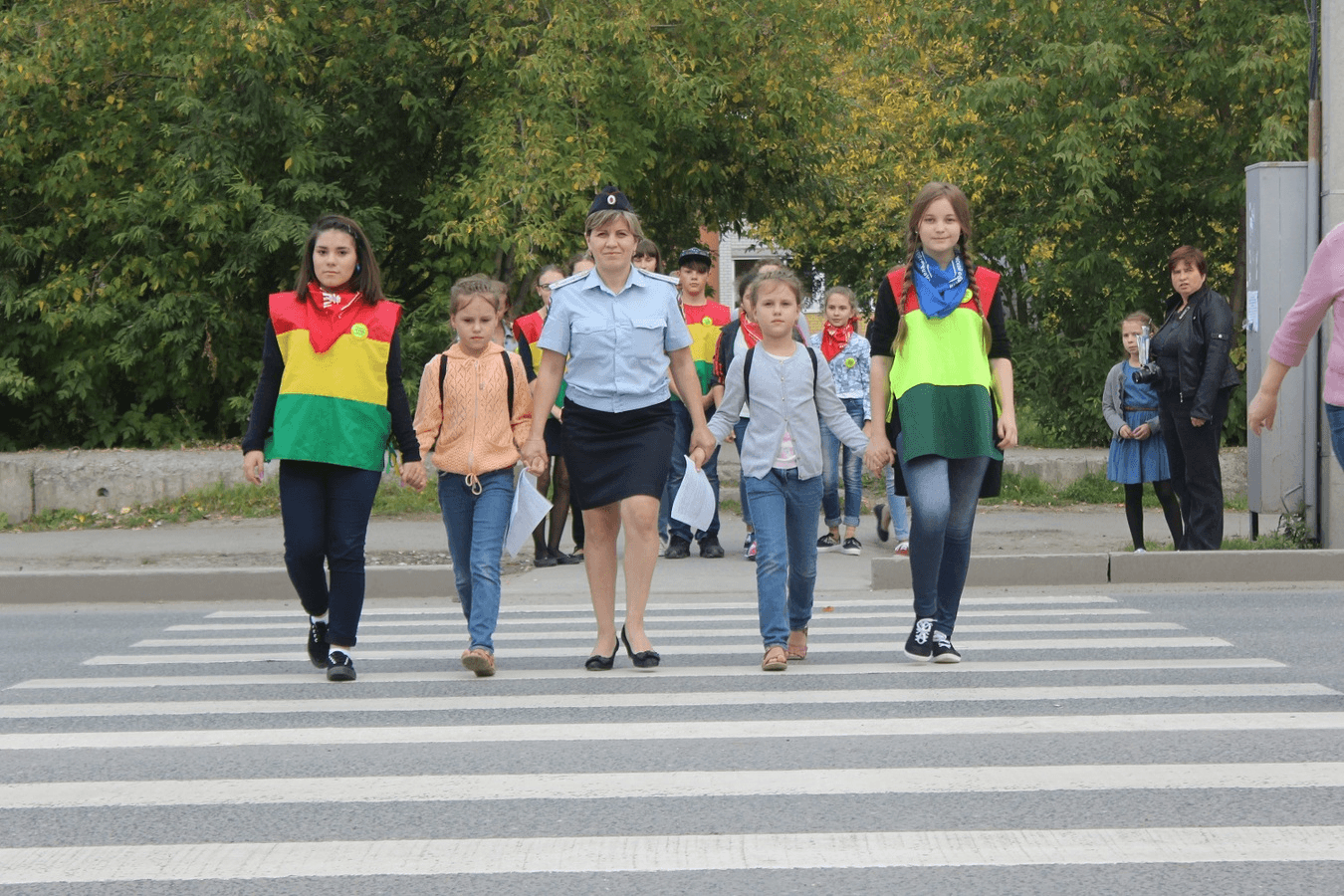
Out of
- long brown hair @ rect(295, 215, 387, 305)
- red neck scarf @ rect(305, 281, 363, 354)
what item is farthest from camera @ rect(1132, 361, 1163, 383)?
red neck scarf @ rect(305, 281, 363, 354)

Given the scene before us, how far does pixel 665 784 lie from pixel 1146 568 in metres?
5.94

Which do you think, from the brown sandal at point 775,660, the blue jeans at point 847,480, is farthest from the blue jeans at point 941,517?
the blue jeans at point 847,480

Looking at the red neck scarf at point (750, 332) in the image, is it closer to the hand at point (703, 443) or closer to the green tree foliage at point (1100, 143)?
the hand at point (703, 443)

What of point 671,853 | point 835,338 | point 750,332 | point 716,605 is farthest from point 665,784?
point 835,338

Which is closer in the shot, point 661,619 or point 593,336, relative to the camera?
point 593,336

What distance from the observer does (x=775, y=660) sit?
7.20 m

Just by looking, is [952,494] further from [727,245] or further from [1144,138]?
[727,245]

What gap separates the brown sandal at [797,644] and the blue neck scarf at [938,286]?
1.55 metres

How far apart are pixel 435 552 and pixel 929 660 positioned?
5182mm

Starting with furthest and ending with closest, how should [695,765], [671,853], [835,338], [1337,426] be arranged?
[835,338]
[1337,426]
[695,765]
[671,853]

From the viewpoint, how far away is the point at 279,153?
15.4m

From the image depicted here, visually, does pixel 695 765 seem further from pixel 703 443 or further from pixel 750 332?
pixel 750 332

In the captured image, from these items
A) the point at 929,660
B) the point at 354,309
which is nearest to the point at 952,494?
the point at 929,660

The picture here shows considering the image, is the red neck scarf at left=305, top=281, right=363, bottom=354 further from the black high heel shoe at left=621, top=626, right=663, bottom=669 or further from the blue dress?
the blue dress
